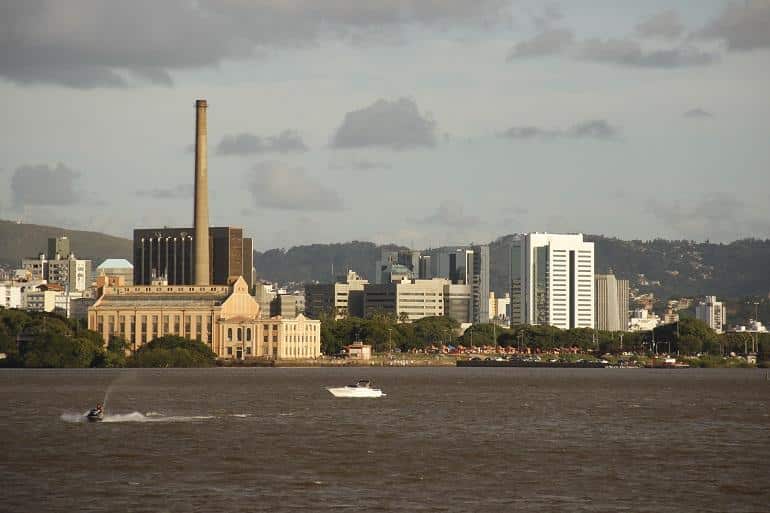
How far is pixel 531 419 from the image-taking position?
127m

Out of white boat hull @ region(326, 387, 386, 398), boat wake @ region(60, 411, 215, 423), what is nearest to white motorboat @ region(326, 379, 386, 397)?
white boat hull @ region(326, 387, 386, 398)

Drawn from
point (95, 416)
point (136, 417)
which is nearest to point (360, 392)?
point (136, 417)

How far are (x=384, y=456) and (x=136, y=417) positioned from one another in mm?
38401

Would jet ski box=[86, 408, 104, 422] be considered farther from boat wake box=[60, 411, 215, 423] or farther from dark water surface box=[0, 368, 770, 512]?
boat wake box=[60, 411, 215, 423]

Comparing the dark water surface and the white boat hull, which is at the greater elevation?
the white boat hull

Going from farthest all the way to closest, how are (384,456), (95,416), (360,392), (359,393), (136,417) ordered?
1. (360,392)
2. (359,393)
3. (136,417)
4. (95,416)
5. (384,456)

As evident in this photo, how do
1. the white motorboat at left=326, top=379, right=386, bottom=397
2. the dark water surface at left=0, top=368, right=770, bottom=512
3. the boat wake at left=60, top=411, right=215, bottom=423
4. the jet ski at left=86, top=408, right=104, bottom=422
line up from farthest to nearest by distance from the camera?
the white motorboat at left=326, top=379, right=386, bottom=397
the boat wake at left=60, top=411, right=215, bottom=423
the jet ski at left=86, top=408, right=104, bottom=422
the dark water surface at left=0, top=368, right=770, bottom=512

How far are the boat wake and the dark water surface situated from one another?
0.23 m

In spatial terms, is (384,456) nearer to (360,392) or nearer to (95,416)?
(95,416)

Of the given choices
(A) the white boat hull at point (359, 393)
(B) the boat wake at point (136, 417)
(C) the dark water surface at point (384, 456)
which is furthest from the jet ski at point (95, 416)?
(A) the white boat hull at point (359, 393)

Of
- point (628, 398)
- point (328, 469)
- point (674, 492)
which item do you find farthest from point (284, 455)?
point (628, 398)

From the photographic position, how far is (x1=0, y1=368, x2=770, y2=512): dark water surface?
234 ft

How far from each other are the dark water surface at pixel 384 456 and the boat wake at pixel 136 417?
23 centimetres

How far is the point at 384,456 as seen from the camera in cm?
Result: 9162
